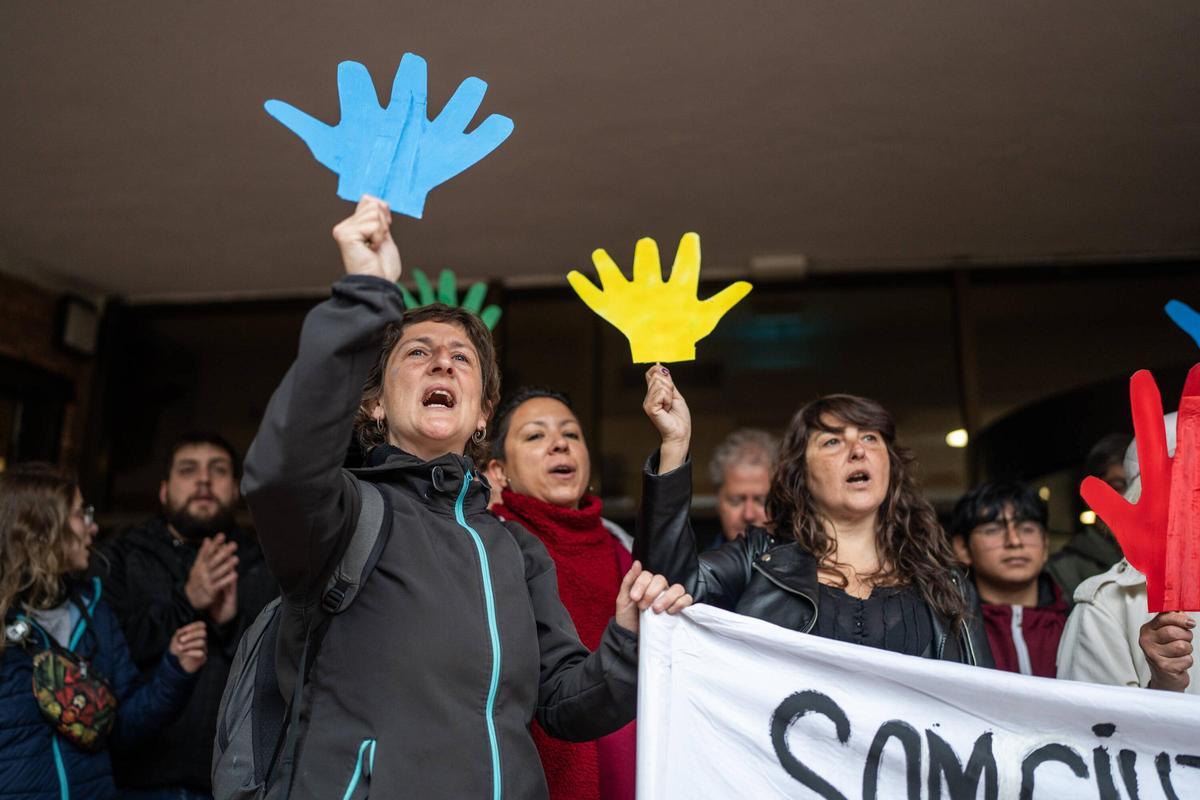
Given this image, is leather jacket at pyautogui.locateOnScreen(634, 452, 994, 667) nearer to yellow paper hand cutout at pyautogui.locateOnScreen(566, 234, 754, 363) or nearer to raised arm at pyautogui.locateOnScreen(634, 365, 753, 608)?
raised arm at pyautogui.locateOnScreen(634, 365, 753, 608)

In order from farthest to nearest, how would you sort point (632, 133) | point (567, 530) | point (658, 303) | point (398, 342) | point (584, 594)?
point (632, 133) → point (567, 530) → point (584, 594) → point (658, 303) → point (398, 342)

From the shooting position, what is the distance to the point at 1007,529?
142 inches

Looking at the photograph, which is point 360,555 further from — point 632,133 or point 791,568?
point 632,133

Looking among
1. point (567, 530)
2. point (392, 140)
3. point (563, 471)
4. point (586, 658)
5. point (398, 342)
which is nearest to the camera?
point (392, 140)

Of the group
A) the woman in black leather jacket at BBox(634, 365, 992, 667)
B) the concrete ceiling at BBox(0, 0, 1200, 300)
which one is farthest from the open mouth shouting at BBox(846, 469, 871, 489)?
the concrete ceiling at BBox(0, 0, 1200, 300)

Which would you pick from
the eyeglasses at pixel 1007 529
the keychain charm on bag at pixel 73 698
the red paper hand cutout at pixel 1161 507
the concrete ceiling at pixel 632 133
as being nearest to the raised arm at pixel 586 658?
the red paper hand cutout at pixel 1161 507

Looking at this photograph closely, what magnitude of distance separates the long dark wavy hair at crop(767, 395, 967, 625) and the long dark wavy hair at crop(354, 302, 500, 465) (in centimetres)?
82

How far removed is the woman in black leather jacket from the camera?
7.62 feet

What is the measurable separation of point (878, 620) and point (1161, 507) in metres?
0.62

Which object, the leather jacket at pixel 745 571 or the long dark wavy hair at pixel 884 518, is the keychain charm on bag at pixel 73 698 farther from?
the long dark wavy hair at pixel 884 518

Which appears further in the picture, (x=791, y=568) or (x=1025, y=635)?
(x=1025, y=635)

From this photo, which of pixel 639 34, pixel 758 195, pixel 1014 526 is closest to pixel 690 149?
pixel 758 195

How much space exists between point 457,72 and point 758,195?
1.60 m

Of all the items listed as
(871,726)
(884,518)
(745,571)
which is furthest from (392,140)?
(884,518)
